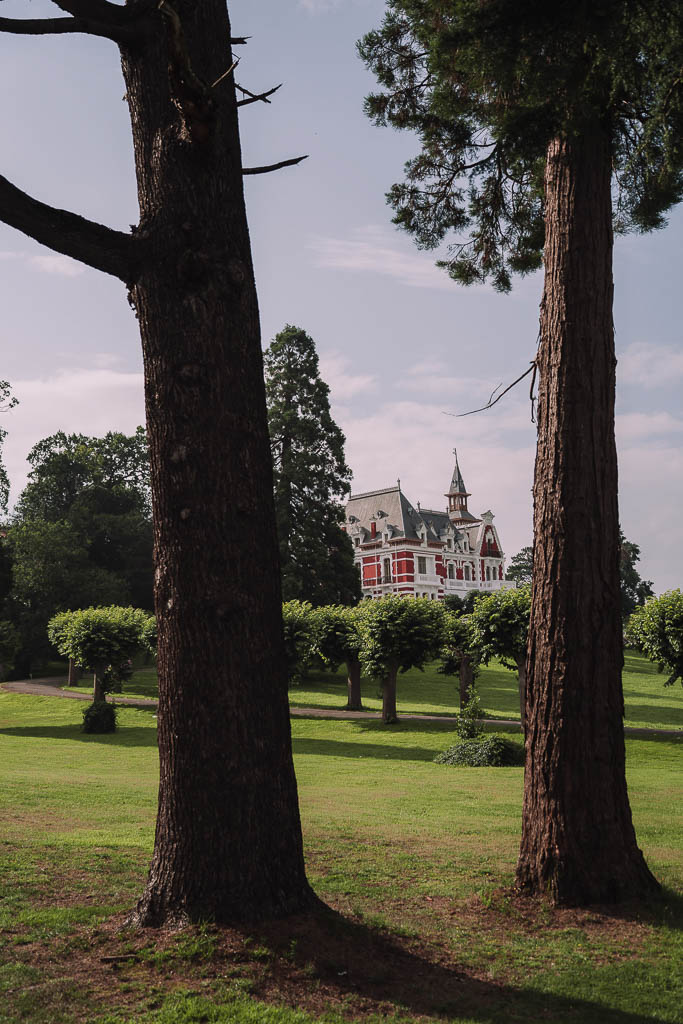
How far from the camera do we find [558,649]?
6.10m

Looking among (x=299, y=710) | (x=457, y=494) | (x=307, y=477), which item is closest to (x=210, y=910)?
(x=299, y=710)

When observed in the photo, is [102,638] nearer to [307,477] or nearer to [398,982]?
[307,477]

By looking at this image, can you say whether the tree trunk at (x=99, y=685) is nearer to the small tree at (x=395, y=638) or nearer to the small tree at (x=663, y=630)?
the small tree at (x=395, y=638)

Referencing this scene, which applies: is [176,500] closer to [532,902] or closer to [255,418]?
[255,418]

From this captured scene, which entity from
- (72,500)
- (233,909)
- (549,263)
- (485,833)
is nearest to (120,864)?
(233,909)

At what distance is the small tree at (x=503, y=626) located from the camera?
2484 cm

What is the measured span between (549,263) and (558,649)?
121 inches

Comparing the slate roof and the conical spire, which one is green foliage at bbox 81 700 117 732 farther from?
the conical spire

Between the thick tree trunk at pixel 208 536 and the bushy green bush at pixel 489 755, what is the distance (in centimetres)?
1282

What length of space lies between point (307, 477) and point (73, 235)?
41443 mm

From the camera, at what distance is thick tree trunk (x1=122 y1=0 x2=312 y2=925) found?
473cm

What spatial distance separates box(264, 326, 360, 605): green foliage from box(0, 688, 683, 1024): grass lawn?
35.2m

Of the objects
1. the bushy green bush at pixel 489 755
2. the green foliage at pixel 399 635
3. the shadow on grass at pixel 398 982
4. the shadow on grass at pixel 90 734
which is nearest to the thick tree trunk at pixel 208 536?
A: the shadow on grass at pixel 398 982

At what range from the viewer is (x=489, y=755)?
56.0 feet
